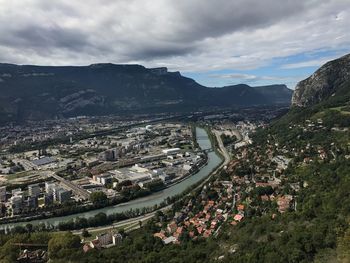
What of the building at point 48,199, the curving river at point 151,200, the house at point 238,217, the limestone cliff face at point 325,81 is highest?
the limestone cliff face at point 325,81

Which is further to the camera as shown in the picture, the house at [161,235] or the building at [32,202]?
the building at [32,202]

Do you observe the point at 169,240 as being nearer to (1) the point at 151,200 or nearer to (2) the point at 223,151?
(1) the point at 151,200

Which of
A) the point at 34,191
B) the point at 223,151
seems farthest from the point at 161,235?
the point at 223,151

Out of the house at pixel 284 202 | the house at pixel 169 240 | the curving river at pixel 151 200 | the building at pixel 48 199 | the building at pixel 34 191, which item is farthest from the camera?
the building at pixel 34 191

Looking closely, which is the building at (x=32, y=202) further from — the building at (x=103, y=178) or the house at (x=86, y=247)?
Result: the house at (x=86, y=247)

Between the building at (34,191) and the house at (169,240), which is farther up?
the house at (169,240)

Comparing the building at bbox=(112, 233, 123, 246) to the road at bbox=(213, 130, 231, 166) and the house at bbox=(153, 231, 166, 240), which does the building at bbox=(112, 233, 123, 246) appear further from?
the road at bbox=(213, 130, 231, 166)

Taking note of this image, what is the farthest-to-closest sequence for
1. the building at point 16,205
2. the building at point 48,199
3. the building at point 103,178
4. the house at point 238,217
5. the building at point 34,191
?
the building at point 103,178 < the building at point 34,191 < the building at point 48,199 < the building at point 16,205 < the house at point 238,217

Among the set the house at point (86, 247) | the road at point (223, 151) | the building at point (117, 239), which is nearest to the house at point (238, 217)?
the building at point (117, 239)
